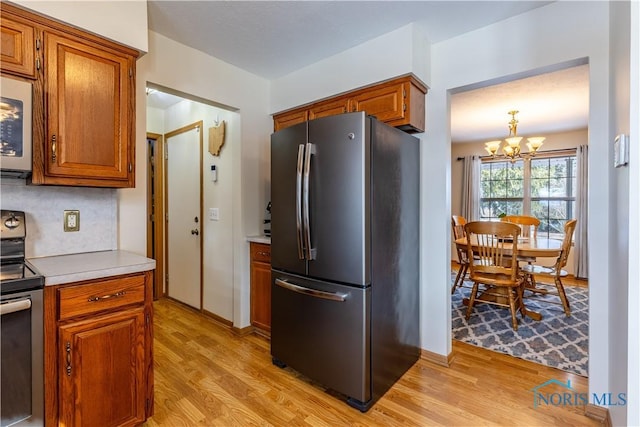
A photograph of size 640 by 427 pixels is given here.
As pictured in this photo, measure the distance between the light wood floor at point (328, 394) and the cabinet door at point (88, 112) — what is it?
1.41 metres

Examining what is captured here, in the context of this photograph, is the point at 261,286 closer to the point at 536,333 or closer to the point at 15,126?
the point at 15,126

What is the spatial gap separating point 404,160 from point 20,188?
2.34 metres

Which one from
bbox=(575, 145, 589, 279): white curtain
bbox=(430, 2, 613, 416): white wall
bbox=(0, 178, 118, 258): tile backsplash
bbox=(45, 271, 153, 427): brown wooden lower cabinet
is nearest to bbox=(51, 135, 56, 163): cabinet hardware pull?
bbox=(0, 178, 118, 258): tile backsplash

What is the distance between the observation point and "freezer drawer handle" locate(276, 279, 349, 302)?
1835 millimetres

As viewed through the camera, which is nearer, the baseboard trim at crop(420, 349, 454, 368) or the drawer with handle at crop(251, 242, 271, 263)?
the baseboard trim at crop(420, 349, 454, 368)

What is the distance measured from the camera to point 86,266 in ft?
4.77

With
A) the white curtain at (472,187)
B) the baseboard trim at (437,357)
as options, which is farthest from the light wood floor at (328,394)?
the white curtain at (472,187)

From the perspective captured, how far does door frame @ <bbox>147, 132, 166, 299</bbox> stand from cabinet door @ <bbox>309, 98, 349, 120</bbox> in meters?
2.30

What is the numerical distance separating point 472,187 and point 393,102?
4620 mm

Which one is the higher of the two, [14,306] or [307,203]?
[307,203]

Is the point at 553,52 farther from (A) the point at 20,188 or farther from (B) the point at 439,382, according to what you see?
(A) the point at 20,188

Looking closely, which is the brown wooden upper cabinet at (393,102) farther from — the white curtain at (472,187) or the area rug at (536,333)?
the white curtain at (472,187)

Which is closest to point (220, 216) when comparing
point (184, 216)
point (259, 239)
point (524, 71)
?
point (259, 239)

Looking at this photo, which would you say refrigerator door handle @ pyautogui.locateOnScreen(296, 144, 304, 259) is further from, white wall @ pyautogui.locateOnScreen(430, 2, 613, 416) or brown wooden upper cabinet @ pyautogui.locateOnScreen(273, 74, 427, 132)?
white wall @ pyautogui.locateOnScreen(430, 2, 613, 416)
